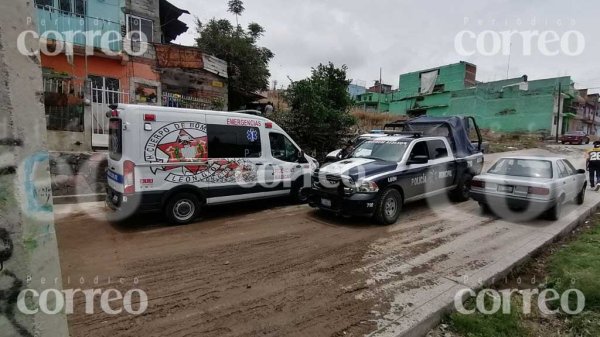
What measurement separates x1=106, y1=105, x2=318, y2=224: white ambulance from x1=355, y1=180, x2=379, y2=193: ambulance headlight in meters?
2.26

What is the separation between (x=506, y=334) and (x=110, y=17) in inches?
732

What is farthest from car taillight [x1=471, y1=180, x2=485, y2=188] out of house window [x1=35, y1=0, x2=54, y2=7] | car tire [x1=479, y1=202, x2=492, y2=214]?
house window [x1=35, y1=0, x2=54, y2=7]

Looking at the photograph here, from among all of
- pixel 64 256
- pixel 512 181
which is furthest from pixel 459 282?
pixel 64 256

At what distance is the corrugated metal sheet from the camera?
1588 cm

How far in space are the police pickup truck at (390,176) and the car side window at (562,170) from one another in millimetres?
1987

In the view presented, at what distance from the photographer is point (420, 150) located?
26.0 feet

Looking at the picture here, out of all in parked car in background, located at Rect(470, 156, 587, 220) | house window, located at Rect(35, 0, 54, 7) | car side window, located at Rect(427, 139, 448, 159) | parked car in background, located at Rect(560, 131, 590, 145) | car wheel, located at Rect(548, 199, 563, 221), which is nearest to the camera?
parked car in background, located at Rect(470, 156, 587, 220)

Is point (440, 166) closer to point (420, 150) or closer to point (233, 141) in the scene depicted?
point (420, 150)

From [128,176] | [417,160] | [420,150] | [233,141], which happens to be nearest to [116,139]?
[128,176]

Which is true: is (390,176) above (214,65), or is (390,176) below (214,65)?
below

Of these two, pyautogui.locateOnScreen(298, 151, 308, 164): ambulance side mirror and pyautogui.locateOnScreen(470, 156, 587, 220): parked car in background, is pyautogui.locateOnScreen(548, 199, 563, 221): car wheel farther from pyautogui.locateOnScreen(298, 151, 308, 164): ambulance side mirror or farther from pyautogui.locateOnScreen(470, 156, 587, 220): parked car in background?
pyautogui.locateOnScreen(298, 151, 308, 164): ambulance side mirror

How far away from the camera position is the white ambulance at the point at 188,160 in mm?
6117

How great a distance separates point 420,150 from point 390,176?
1.52 meters

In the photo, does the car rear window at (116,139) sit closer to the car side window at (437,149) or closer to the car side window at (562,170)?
the car side window at (437,149)
